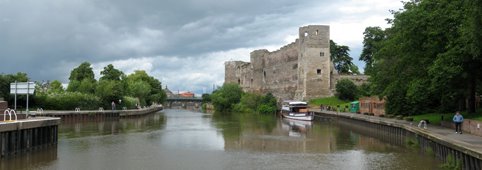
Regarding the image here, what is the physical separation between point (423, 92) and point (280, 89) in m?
67.2

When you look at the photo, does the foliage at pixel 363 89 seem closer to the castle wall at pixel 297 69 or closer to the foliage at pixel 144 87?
the castle wall at pixel 297 69

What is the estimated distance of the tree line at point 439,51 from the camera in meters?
26.6

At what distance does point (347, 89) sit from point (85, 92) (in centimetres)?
3693

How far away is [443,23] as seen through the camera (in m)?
29.7

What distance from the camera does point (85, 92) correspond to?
71.0 m

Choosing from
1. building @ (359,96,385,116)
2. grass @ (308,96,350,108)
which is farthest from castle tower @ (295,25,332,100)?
building @ (359,96,385,116)

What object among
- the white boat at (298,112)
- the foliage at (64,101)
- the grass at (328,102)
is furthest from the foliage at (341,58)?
the foliage at (64,101)

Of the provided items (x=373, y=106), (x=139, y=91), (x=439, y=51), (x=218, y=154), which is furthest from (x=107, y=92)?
(x=439, y=51)

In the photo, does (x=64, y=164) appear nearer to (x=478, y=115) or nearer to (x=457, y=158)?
(x=457, y=158)

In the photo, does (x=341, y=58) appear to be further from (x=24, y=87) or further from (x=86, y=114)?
(x=24, y=87)

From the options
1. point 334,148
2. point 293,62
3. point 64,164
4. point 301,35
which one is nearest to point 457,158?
point 334,148

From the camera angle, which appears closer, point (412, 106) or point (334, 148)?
point (334, 148)

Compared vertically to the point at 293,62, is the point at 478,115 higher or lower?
lower

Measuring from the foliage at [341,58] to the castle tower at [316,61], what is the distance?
16.9 m
